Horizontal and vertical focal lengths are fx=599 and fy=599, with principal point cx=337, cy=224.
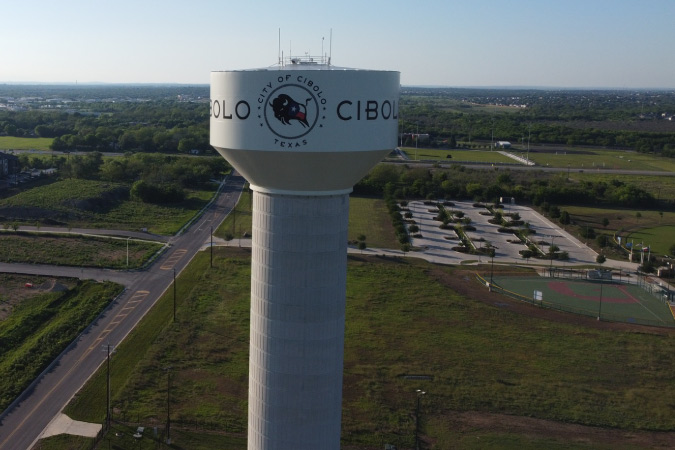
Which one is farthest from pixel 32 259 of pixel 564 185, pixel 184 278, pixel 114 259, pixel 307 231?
pixel 564 185

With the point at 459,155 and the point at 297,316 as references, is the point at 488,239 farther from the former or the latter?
the point at 459,155

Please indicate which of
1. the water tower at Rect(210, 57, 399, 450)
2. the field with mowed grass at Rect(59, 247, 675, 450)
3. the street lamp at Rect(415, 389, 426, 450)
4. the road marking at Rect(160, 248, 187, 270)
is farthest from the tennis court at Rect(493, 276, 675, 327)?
the water tower at Rect(210, 57, 399, 450)

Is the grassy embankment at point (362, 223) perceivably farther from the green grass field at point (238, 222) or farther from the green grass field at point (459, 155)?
the green grass field at point (459, 155)

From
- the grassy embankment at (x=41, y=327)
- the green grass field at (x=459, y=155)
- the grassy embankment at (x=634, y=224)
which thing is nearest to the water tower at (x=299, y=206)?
the grassy embankment at (x=41, y=327)

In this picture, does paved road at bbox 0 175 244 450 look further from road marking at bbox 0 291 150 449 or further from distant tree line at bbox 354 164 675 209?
distant tree line at bbox 354 164 675 209

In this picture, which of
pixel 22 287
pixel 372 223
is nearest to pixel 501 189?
pixel 372 223
